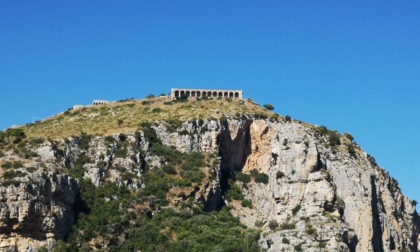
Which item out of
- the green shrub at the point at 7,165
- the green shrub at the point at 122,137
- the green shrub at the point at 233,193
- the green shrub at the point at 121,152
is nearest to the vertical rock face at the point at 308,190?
the green shrub at the point at 233,193

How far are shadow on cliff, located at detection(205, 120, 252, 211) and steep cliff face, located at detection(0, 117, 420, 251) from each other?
0.15 m

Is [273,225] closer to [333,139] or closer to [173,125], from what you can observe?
[333,139]

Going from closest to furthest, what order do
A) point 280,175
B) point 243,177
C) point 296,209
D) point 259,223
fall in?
point 296,209 < point 259,223 < point 280,175 < point 243,177

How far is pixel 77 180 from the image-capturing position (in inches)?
4208

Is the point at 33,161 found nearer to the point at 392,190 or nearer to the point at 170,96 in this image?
the point at 170,96

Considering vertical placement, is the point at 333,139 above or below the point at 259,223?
above

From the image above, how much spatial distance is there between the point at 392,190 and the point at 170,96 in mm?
37057

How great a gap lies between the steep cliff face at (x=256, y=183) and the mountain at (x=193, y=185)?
0.15 metres

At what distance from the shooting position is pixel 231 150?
125 meters

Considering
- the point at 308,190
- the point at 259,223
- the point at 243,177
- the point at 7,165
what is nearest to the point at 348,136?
the point at 243,177

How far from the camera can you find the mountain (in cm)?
10042

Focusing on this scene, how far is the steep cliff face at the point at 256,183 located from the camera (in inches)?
3866

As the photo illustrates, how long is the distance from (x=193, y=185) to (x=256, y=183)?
42.2 feet

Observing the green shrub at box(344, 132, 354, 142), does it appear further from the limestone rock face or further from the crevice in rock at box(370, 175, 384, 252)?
the limestone rock face
